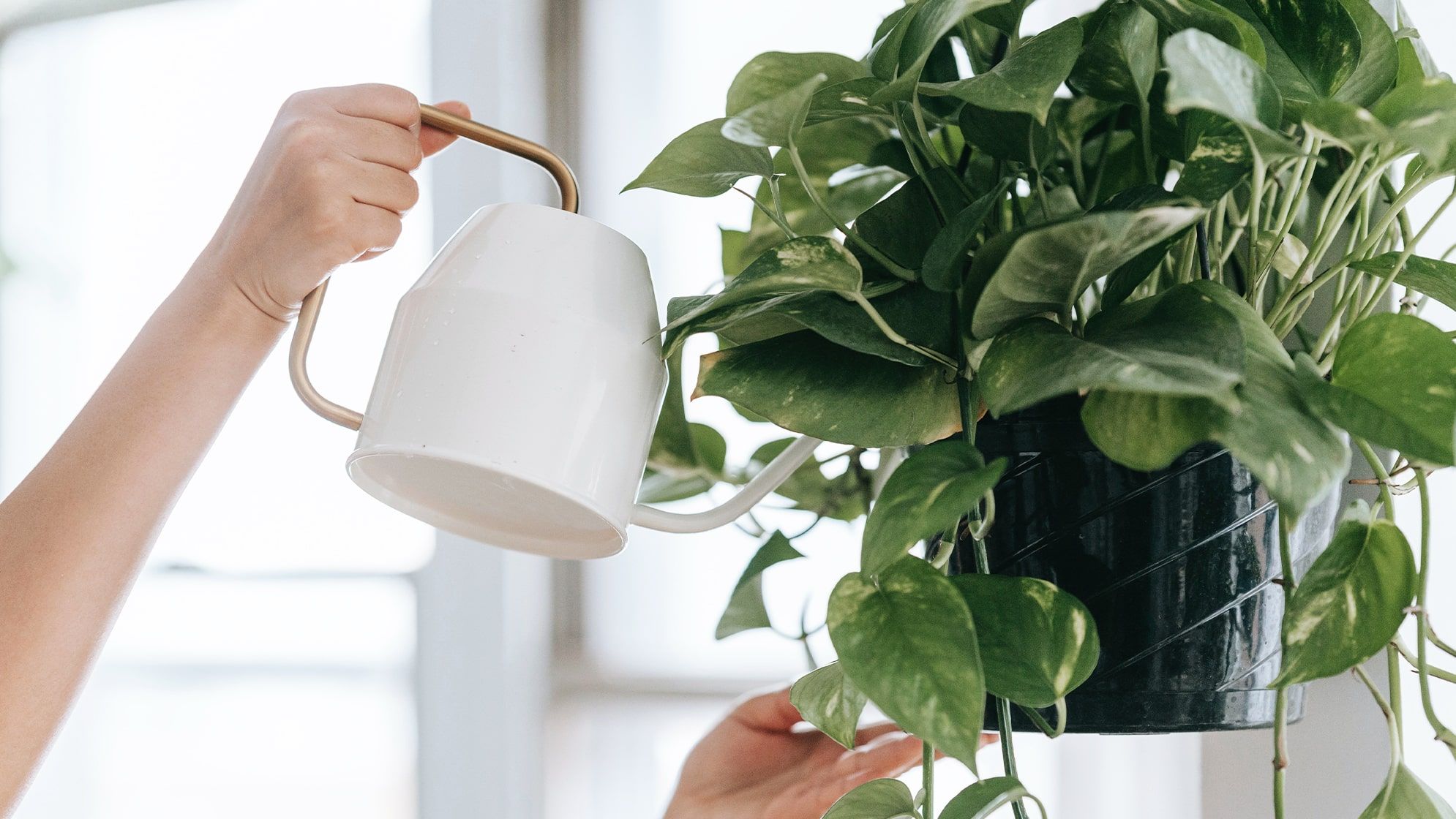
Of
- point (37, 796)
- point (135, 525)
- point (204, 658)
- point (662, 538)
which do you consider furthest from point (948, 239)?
point (37, 796)

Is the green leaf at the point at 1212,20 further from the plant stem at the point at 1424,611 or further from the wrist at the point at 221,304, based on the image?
the wrist at the point at 221,304

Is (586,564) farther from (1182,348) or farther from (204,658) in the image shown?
(1182,348)

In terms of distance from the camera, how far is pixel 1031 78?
287mm

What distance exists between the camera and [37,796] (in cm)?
167

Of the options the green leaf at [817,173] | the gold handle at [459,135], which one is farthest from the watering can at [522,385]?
the green leaf at [817,173]

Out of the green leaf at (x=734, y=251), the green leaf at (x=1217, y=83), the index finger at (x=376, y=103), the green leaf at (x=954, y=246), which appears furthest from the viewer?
the green leaf at (x=734, y=251)

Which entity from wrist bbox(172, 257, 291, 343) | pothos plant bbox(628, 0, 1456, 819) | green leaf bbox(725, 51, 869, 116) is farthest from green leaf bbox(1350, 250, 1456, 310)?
wrist bbox(172, 257, 291, 343)

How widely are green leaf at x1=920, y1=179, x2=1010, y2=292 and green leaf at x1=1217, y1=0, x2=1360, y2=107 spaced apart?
104 mm

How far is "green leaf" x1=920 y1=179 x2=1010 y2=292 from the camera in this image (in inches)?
12.4

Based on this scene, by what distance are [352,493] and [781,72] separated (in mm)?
1365

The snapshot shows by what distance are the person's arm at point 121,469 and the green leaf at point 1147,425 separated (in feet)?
1.26

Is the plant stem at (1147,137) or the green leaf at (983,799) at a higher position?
the plant stem at (1147,137)

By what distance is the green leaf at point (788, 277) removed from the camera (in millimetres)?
312

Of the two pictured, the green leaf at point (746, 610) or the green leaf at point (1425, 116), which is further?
the green leaf at point (746, 610)
